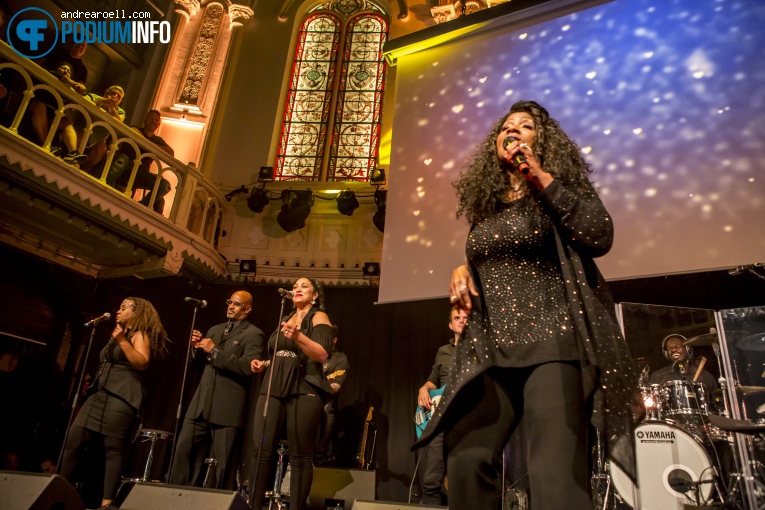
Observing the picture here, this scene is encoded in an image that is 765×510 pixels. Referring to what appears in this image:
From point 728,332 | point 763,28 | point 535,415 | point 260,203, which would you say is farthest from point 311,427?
point 260,203

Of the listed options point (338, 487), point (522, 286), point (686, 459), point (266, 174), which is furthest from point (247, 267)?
point (522, 286)

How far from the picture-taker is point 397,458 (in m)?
6.70

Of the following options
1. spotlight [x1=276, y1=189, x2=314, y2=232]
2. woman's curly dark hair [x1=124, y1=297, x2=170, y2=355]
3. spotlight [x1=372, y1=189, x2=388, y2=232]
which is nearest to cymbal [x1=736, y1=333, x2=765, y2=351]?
spotlight [x1=372, y1=189, x2=388, y2=232]

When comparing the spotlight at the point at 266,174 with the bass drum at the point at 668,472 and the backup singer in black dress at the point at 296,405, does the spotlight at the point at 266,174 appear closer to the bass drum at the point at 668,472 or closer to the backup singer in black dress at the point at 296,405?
the backup singer in black dress at the point at 296,405

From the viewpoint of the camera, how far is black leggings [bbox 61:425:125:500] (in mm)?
3650

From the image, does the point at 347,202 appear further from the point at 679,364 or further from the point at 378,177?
the point at 679,364

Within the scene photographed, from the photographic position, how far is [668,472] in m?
4.10

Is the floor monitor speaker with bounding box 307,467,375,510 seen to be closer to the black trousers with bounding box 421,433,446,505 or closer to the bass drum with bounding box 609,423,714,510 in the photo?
the black trousers with bounding box 421,433,446,505

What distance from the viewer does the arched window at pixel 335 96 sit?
8953mm

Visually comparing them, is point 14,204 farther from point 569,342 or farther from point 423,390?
point 569,342

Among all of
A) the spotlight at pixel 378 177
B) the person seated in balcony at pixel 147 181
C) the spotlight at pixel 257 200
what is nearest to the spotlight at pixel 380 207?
the spotlight at pixel 378 177

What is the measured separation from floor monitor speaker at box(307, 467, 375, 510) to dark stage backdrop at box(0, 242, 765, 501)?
1.48 m

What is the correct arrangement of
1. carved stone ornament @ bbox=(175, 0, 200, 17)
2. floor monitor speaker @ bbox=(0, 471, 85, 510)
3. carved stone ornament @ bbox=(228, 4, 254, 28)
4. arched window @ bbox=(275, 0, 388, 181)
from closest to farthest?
floor monitor speaker @ bbox=(0, 471, 85, 510), arched window @ bbox=(275, 0, 388, 181), carved stone ornament @ bbox=(175, 0, 200, 17), carved stone ornament @ bbox=(228, 4, 254, 28)

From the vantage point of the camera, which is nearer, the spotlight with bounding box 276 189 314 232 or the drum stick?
the drum stick
